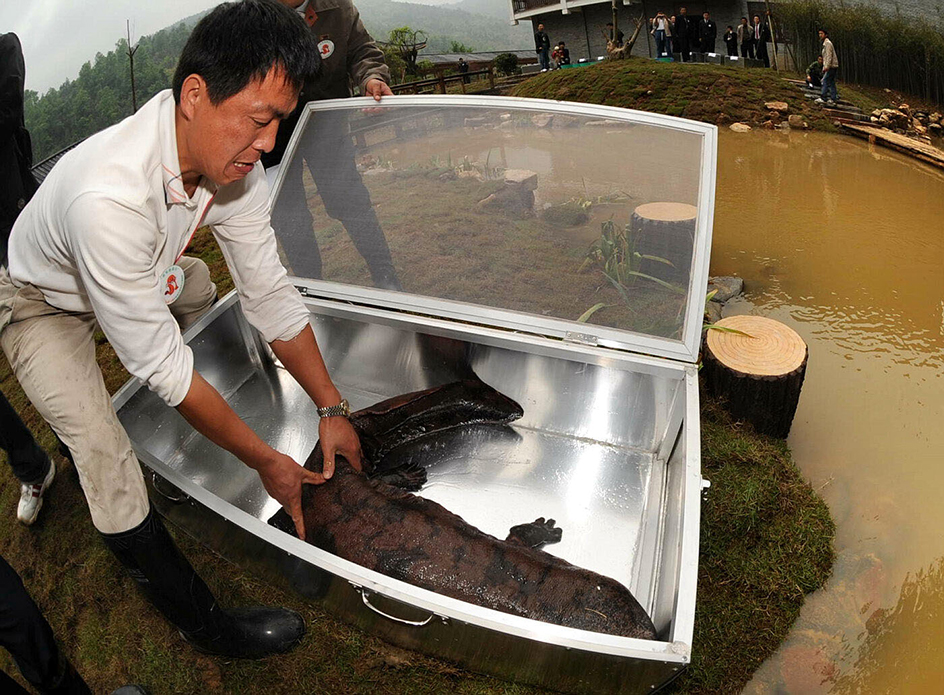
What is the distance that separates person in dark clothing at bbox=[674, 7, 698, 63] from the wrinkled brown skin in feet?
49.6

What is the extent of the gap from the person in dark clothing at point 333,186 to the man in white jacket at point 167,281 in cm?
76

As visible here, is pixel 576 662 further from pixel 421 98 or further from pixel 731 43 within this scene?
pixel 731 43

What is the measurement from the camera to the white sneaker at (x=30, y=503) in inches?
126

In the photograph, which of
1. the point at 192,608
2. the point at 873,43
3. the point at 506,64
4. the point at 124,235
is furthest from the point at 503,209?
the point at 506,64

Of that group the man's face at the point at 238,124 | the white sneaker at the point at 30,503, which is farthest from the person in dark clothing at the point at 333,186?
the white sneaker at the point at 30,503

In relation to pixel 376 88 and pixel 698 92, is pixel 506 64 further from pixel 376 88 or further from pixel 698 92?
pixel 376 88

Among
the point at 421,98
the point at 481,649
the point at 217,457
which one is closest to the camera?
the point at 481,649

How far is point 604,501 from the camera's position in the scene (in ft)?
8.36

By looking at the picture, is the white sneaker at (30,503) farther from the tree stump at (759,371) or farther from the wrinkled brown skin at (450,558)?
the tree stump at (759,371)

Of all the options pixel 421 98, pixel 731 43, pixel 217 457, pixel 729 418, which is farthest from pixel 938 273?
pixel 731 43

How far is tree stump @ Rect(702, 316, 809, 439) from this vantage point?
3168mm

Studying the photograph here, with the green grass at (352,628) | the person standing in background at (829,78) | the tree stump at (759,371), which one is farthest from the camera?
the person standing in background at (829,78)

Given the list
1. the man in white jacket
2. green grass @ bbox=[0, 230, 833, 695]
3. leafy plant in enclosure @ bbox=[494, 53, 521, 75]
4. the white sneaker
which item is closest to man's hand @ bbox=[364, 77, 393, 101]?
the man in white jacket

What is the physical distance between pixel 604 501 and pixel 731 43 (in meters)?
15.4
